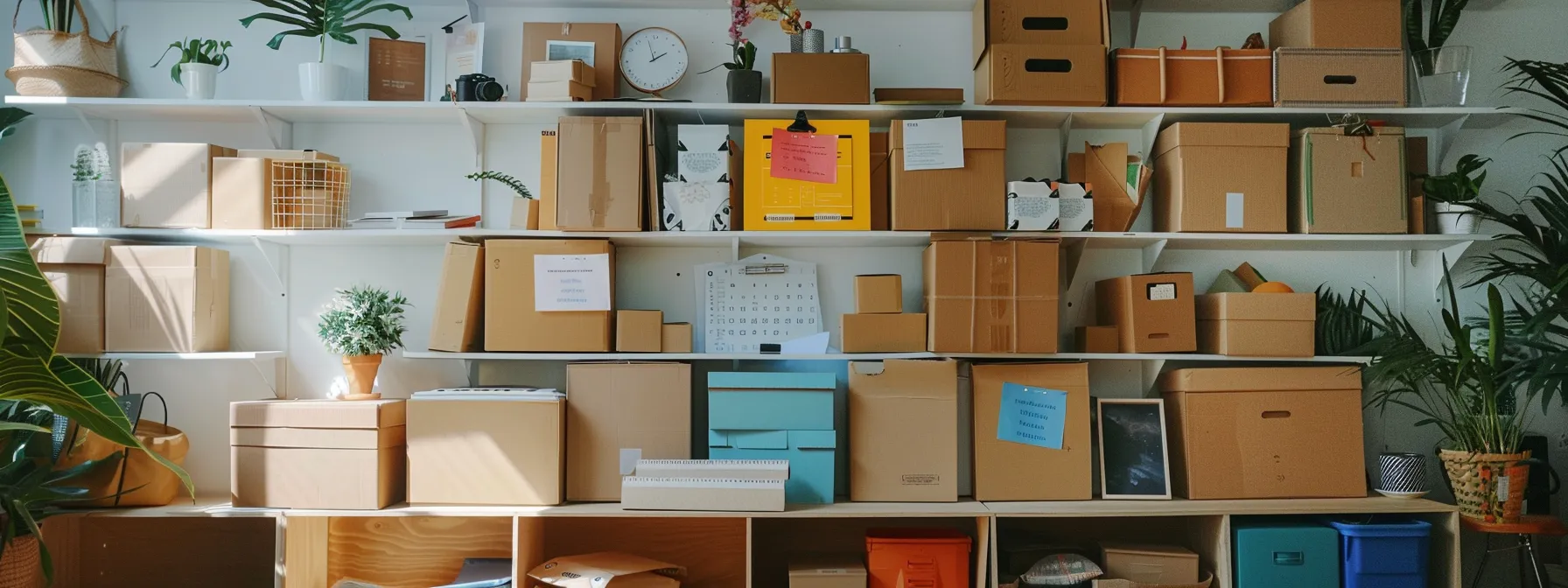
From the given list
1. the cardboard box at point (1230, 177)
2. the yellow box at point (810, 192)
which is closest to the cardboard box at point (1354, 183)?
the cardboard box at point (1230, 177)

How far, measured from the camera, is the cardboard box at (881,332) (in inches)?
116

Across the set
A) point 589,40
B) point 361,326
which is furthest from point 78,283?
point 589,40

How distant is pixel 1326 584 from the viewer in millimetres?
2768

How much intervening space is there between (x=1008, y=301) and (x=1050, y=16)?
34.3 inches

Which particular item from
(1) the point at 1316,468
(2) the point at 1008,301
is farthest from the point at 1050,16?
(1) the point at 1316,468

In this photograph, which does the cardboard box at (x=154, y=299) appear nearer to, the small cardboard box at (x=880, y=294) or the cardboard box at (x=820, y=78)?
the cardboard box at (x=820, y=78)

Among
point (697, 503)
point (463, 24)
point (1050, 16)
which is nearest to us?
point (697, 503)

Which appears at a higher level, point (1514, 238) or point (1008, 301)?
point (1514, 238)

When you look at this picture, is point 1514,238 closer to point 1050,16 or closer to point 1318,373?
point 1318,373

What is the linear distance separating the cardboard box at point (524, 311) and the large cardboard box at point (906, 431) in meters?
0.84

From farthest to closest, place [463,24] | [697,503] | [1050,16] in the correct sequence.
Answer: [463,24], [1050,16], [697,503]

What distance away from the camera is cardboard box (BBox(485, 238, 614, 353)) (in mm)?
2928

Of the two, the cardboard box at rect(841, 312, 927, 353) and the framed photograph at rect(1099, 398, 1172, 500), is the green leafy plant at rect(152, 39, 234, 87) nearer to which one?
the cardboard box at rect(841, 312, 927, 353)

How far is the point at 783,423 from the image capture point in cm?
289
